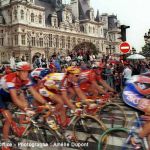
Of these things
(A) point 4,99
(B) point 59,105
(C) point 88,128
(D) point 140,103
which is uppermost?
(D) point 140,103

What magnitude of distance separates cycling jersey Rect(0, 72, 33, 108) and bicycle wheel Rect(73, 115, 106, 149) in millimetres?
1275

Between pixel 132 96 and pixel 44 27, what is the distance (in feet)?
202

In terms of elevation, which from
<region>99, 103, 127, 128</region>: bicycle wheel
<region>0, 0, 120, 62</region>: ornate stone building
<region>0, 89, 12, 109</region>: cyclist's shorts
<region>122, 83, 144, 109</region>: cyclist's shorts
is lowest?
<region>99, 103, 127, 128</region>: bicycle wheel

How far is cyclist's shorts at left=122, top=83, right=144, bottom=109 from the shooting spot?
5680 mm

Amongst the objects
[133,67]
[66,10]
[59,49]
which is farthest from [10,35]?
[133,67]

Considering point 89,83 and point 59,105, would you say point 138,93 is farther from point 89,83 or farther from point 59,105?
point 89,83

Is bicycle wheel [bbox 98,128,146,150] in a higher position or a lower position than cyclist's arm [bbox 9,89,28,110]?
lower

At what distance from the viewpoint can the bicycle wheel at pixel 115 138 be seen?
5.63m

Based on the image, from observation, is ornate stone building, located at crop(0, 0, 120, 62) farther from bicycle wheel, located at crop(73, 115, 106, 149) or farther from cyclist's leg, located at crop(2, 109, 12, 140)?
bicycle wheel, located at crop(73, 115, 106, 149)

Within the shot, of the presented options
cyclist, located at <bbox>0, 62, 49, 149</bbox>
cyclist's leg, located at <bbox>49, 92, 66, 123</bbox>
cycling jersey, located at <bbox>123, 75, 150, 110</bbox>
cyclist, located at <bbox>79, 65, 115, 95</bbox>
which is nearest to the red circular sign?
cyclist, located at <bbox>79, 65, 115, 95</bbox>

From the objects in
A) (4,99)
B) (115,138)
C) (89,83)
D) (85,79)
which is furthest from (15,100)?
(89,83)

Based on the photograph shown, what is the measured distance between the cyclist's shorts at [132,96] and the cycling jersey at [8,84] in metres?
2.21

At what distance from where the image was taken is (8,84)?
6.94 metres

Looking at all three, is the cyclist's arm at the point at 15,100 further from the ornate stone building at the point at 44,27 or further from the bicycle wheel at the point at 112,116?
the ornate stone building at the point at 44,27
